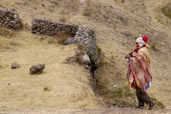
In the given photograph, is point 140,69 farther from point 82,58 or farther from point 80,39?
point 80,39

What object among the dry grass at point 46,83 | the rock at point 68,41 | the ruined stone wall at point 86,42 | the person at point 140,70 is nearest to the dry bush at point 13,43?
the dry grass at point 46,83

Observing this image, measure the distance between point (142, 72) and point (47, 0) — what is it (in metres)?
14.6

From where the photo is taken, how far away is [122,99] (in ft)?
32.5

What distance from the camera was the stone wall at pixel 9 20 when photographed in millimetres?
15039

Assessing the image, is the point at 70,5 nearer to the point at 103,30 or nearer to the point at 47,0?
the point at 47,0

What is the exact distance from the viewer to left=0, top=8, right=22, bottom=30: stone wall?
15039 millimetres

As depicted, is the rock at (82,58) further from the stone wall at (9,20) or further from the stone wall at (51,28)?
the stone wall at (9,20)

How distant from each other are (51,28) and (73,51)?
11.0ft

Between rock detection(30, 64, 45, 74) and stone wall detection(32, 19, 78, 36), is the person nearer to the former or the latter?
rock detection(30, 64, 45, 74)

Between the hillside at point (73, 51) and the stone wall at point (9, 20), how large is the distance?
0.51 m

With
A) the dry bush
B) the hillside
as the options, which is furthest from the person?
the dry bush

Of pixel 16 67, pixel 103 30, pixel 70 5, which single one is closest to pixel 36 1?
pixel 70 5

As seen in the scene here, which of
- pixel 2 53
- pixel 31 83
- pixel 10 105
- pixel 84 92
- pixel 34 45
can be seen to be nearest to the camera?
pixel 10 105

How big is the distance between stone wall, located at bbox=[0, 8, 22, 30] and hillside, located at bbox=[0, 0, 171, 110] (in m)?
0.51
